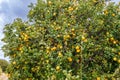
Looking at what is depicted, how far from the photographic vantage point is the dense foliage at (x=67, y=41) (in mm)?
9812

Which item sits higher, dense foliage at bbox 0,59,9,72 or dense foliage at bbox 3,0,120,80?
dense foliage at bbox 0,59,9,72

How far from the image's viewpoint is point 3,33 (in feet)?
39.1

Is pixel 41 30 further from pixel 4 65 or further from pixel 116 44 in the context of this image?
pixel 4 65

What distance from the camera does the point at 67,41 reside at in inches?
402

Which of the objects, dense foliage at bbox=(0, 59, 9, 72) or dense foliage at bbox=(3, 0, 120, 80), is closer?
dense foliage at bbox=(3, 0, 120, 80)

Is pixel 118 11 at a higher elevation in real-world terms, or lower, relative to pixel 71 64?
higher

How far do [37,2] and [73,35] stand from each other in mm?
2532

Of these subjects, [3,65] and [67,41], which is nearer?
[67,41]

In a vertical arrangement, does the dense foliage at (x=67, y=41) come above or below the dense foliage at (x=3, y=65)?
below

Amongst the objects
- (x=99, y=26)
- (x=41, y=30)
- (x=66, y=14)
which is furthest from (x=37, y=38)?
(x=99, y=26)

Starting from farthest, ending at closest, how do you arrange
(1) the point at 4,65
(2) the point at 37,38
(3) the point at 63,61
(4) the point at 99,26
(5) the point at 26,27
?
(1) the point at 4,65
(5) the point at 26,27
(2) the point at 37,38
(4) the point at 99,26
(3) the point at 63,61

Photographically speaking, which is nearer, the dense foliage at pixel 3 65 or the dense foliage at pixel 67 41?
the dense foliage at pixel 67 41

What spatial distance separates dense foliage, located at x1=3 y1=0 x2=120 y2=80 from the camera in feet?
32.2

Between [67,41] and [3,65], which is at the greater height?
[3,65]
